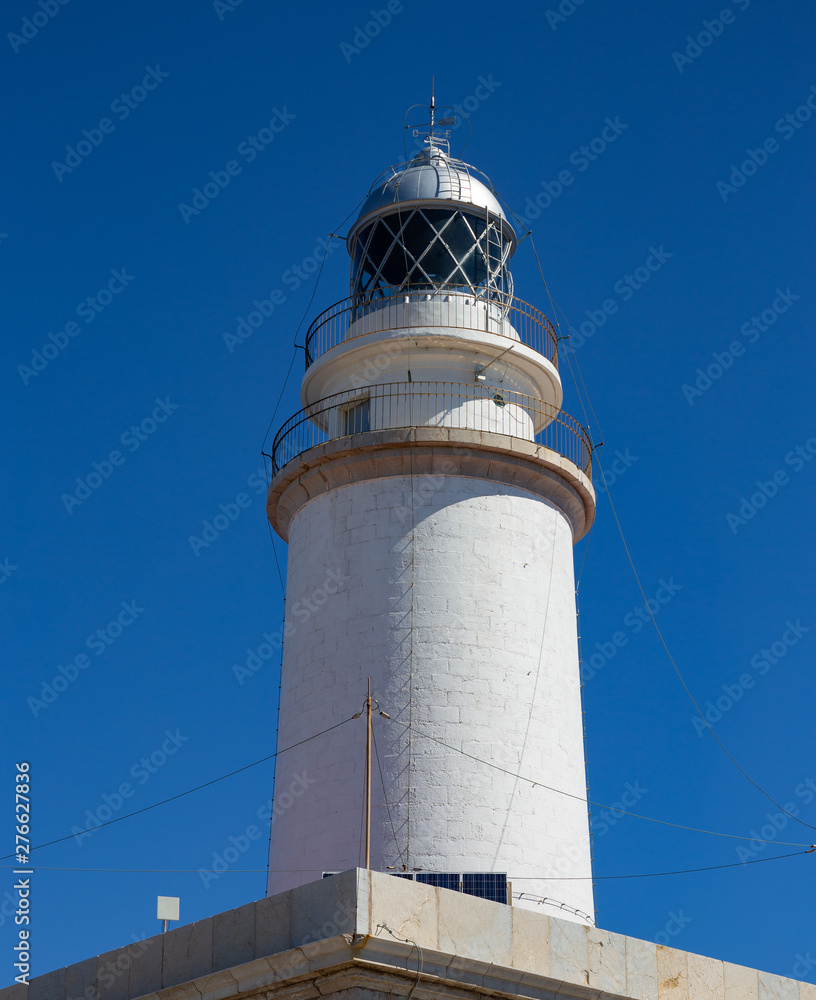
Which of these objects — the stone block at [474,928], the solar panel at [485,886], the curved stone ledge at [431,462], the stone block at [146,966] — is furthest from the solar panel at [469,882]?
the curved stone ledge at [431,462]

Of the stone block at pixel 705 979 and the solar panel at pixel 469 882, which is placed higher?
the solar panel at pixel 469 882

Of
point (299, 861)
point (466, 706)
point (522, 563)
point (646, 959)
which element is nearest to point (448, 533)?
point (522, 563)

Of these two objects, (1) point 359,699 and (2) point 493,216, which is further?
(2) point 493,216

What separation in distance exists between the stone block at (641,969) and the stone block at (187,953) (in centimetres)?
403

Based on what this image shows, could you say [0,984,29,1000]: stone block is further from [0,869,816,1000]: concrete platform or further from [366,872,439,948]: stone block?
[366,872,439,948]: stone block

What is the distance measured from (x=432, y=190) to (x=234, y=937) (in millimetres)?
12070

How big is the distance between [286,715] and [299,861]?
2024 mm

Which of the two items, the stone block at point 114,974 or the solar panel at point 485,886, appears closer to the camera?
the stone block at point 114,974

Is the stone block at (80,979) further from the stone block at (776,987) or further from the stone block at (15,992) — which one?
the stone block at (776,987)

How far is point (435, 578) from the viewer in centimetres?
1842

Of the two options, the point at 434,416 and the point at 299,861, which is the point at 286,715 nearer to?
the point at 299,861

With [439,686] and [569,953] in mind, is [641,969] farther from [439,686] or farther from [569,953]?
[439,686]

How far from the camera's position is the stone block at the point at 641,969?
1356cm

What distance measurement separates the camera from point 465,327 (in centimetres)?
2008
